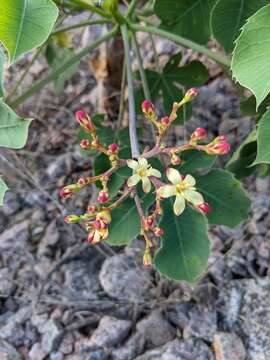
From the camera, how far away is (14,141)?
1162 millimetres

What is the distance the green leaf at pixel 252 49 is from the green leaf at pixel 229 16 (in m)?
0.32

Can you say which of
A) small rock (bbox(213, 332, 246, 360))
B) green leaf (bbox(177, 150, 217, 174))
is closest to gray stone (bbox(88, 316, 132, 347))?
small rock (bbox(213, 332, 246, 360))

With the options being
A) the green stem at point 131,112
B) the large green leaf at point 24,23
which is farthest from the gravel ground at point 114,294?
the large green leaf at point 24,23

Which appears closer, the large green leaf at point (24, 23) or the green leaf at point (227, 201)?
the large green leaf at point (24, 23)

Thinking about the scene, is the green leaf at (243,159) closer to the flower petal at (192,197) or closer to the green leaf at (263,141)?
the green leaf at (263,141)

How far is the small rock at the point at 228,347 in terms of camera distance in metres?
1.62

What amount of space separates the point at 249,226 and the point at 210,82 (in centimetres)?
81

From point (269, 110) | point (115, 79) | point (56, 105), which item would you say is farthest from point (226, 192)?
point (56, 105)

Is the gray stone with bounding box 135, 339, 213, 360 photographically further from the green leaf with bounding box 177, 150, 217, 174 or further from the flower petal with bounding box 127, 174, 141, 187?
the flower petal with bounding box 127, 174, 141, 187

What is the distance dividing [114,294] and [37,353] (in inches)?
11.3

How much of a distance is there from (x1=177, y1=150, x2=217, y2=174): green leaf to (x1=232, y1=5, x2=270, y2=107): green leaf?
450 mm

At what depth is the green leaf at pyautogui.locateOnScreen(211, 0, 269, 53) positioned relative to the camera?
1.43 metres

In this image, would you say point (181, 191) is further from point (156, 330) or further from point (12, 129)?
point (156, 330)

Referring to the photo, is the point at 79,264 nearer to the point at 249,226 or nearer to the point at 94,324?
the point at 94,324
